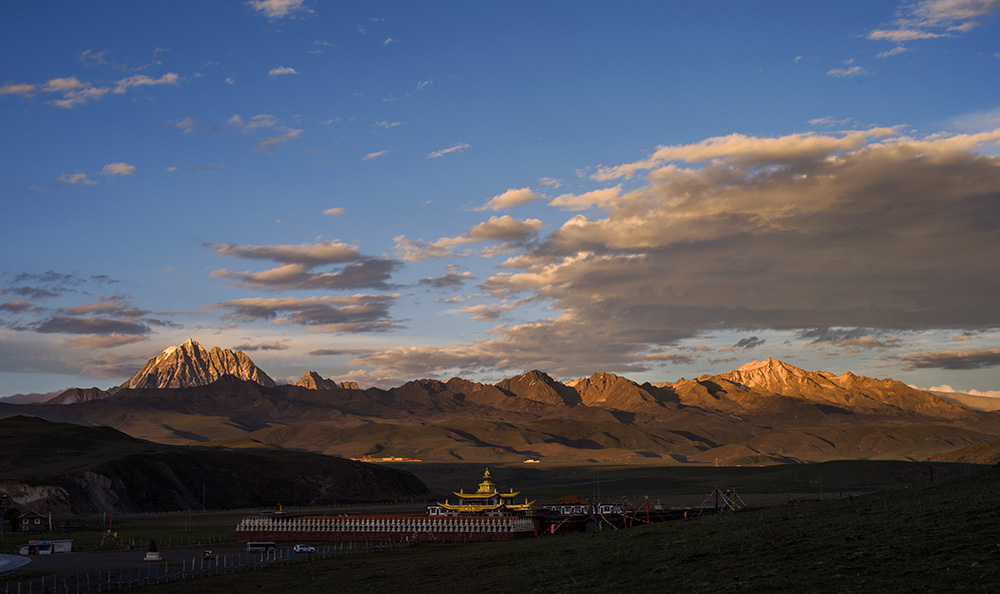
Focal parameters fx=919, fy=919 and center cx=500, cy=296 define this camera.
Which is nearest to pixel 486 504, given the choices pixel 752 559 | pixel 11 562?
pixel 11 562

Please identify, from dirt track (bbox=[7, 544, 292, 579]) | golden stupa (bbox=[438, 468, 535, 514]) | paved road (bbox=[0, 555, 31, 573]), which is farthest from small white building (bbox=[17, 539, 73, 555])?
A: golden stupa (bbox=[438, 468, 535, 514])

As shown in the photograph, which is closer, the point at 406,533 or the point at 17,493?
the point at 406,533

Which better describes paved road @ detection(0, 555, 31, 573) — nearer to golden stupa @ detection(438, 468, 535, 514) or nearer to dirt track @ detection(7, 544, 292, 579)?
dirt track @ detection(7, 544, 292, 579)

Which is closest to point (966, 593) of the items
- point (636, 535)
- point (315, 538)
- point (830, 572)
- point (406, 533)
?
point (830, 572)

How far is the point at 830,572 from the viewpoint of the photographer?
1211 inches

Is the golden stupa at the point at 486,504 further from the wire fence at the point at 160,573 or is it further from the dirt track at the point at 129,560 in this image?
the dirt track at the point at 129,560

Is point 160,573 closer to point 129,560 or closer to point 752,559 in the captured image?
point 129,560

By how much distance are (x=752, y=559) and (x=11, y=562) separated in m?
55.0

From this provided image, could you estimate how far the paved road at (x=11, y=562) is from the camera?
62000 millimetres

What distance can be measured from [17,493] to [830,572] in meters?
166

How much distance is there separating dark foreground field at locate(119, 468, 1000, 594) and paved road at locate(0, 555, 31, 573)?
17826 mm

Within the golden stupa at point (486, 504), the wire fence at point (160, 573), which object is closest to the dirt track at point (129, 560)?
the wire fence at point (160, 573)

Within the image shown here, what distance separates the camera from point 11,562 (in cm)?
6625

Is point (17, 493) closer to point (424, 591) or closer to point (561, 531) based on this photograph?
point (561, 531)
